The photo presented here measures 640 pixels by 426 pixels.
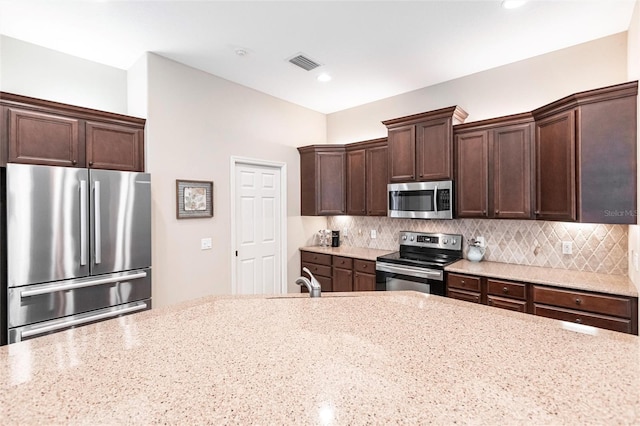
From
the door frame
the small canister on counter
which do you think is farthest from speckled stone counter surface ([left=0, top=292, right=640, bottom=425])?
the small canister on counter

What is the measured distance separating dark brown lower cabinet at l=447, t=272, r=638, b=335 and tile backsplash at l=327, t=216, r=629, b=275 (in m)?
0.63

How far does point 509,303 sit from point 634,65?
6.78 ft

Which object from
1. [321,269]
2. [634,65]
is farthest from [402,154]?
[634,65]

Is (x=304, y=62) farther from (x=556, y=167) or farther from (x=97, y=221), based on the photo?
(x=556, y=167)

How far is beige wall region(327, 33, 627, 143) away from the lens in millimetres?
2754

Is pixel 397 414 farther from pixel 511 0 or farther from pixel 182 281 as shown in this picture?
pixel 182 281

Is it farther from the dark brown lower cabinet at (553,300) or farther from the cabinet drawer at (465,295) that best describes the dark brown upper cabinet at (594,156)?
the cabinet drawer at (465,295)

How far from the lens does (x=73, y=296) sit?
2412mm

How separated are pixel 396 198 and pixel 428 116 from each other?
99 centimetres

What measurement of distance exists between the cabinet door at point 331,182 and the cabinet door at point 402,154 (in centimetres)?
86

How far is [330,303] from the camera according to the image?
1617 millimetres

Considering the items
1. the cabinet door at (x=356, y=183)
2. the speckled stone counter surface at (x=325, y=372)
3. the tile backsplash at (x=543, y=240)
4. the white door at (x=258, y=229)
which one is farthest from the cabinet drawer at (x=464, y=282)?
the white door at (x=258, y=229)

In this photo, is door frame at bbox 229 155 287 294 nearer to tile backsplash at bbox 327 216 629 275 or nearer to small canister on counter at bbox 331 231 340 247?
small canister on counter at bbox 331 231 340 247

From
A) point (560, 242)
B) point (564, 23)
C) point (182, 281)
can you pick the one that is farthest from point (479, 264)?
point (182, 281)
